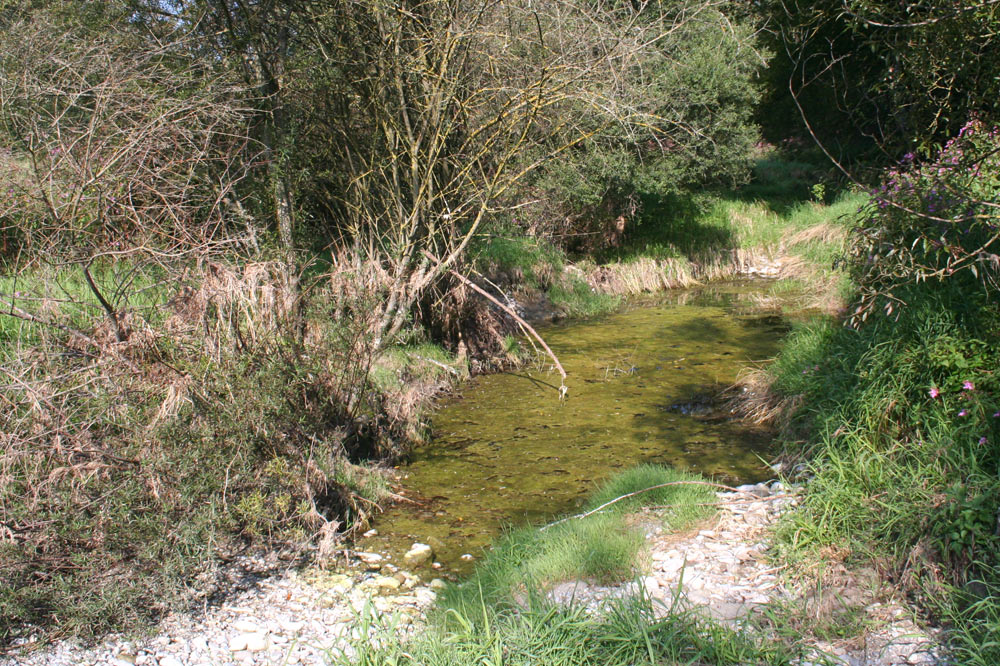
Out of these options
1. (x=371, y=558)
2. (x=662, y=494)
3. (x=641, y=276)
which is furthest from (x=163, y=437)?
(x=641, y=276)

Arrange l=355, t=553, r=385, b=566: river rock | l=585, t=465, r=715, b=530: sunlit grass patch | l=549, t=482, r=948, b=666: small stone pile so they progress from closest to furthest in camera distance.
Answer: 1. l=549, t=482, r=948, b=666: small stone pile
2. l=585, t=465, r=715, b=530: sunlit grass patch
3. l=355, t=553, r=385, b=566: river rock

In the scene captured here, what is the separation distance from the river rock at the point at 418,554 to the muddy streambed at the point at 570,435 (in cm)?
6

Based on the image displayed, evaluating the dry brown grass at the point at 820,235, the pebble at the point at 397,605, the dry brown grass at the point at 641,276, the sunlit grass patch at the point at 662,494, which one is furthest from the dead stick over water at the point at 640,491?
the dry brown grass at the point at 820,235

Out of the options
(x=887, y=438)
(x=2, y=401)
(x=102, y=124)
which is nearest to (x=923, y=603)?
(x=887, y=438)

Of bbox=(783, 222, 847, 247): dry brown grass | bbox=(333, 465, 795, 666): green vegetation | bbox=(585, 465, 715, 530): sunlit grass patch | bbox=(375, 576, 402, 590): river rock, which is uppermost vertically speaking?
bbox=(783, 222, 847, 247): dry brown grass

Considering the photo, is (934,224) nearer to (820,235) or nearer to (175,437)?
(175,437)

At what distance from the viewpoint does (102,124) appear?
5109 millimetres

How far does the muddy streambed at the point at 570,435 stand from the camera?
19.1ft

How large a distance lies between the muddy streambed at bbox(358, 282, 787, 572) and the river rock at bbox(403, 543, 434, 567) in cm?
6

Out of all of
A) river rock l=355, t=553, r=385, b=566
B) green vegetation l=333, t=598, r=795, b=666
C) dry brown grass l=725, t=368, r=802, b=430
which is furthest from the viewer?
dry brown grass l=725, t=368, r=802, b=430

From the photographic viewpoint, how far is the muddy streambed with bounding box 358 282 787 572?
230 inches

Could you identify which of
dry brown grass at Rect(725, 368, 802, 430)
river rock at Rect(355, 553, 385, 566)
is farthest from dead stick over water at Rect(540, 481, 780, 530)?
dry brown grass at Rect(725, 368, 802, 430)

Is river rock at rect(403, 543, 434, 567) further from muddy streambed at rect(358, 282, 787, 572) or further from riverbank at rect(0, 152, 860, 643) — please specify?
riverbank at rect(0, 152, 860, 643)

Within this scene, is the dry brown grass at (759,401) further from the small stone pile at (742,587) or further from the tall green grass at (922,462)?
the small stone pile at (742,587)
